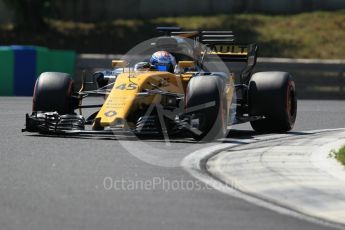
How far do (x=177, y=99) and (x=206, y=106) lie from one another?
0.87 m

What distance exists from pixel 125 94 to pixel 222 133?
141cm

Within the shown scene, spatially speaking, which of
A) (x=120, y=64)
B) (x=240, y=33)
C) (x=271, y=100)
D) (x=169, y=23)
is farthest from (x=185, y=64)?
(x=169, y=23)

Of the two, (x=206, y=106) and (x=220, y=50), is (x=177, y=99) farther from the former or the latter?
(x=220, y=50)

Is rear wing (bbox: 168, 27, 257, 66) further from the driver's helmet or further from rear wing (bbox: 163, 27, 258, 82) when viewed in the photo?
the driver's helmet

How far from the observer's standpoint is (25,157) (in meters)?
12.3

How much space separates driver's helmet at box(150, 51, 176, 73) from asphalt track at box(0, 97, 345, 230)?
1.72m

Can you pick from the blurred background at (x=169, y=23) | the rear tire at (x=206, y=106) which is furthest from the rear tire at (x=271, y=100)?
the blurred background at (x=169, y=23)

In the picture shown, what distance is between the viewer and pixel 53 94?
50.8ft

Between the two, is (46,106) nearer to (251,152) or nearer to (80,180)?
(251,152)

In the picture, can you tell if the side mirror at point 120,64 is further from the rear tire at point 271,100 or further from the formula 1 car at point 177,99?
the rear tire at point 271,100

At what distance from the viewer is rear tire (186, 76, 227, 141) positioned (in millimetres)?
14141

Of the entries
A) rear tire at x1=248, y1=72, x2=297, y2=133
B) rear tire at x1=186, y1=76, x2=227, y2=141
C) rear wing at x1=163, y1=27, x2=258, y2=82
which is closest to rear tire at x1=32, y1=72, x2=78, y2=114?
rear wing at x1=163, y1=27, x2=258, y2=82

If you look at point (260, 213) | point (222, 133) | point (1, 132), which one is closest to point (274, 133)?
point (222, 133)

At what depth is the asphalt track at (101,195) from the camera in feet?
→ 27.7
